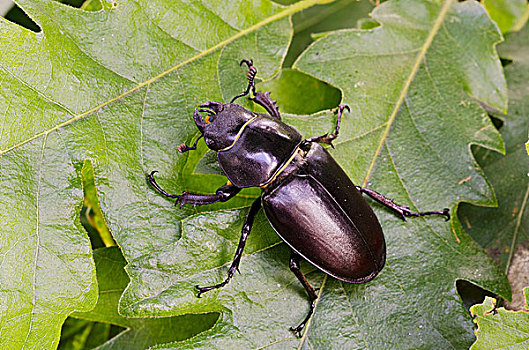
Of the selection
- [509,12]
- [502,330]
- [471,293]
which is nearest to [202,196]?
[502,330]

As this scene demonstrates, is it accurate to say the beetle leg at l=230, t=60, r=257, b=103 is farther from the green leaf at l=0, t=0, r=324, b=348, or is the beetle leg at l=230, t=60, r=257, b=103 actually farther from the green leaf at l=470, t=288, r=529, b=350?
the green leaf at l=470, t=288, r=529, b=350

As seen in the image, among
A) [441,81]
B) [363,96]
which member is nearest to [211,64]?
[363,96]

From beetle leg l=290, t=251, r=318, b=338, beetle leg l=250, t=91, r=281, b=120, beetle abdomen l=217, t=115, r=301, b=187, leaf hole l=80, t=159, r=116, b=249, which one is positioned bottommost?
beetle leg l=290, t=251, r=318, b=338

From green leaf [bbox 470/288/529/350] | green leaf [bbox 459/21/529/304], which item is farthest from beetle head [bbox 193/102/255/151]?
green leaf [bbox 459/21/529/304]

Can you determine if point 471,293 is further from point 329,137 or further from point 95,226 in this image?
point 95,226

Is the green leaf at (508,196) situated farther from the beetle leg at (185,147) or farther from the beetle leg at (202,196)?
the beetle leg at (185,147)

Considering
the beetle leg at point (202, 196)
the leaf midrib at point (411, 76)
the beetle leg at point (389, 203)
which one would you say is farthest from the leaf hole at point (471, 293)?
the beetle leg at point (202, 196)
